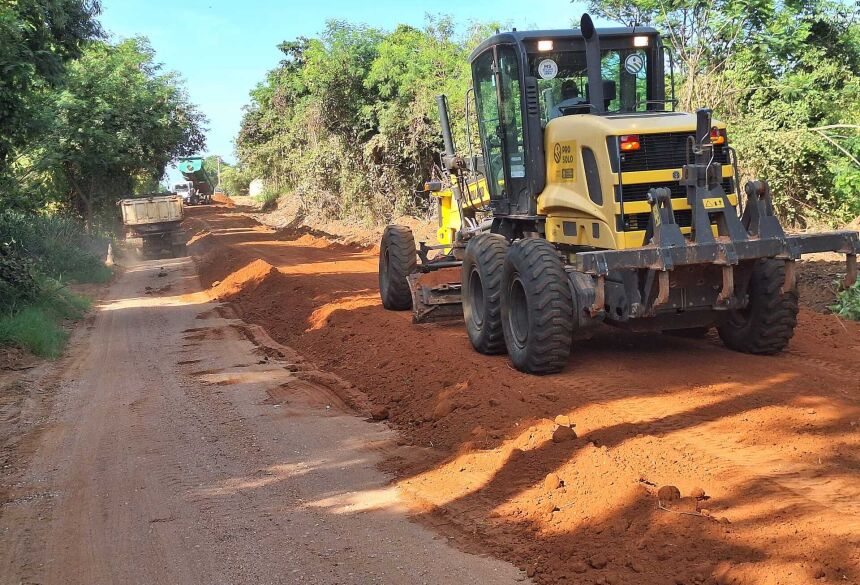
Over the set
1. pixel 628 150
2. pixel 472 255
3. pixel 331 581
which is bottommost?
pixel 331 581

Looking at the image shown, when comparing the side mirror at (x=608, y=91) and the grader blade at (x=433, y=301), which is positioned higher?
the side mirror at (x=608, y=91)

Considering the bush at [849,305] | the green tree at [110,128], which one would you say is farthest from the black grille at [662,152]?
the green tree at [110,128]

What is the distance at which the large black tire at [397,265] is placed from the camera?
11992mm

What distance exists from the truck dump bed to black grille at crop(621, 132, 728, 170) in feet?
87.5

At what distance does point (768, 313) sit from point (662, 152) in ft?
6.06

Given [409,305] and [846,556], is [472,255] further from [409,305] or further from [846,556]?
[846,556]

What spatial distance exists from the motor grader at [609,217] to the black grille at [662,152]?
1 cm

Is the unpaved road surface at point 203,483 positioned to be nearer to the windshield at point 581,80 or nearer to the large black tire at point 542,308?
the large black tire at point 542,308

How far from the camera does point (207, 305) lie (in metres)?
16.8

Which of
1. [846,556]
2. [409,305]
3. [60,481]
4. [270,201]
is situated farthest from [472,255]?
[270,201]

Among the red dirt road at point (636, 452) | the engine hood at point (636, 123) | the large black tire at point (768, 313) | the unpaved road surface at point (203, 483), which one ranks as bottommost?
the unpaved road surface at point (203, 483)

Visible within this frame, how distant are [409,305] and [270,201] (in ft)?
151

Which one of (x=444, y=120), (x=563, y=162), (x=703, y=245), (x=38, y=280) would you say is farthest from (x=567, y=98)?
(x=38, y=280)

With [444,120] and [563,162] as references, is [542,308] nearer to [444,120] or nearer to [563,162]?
[563,162]
